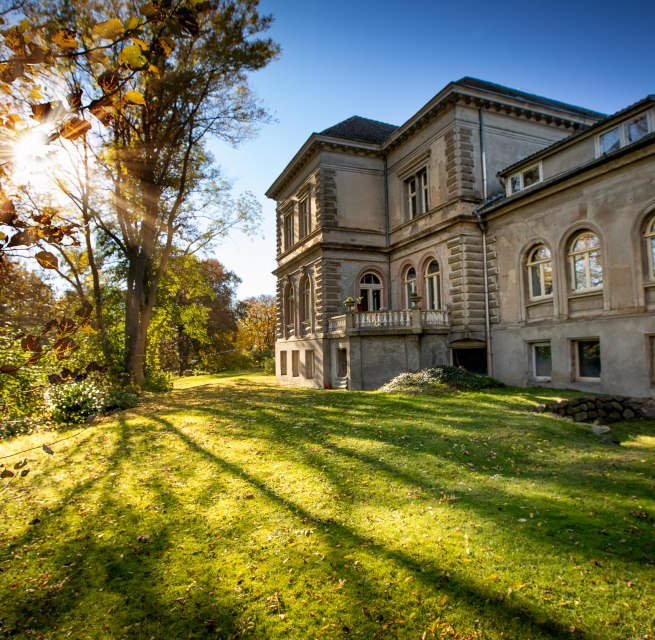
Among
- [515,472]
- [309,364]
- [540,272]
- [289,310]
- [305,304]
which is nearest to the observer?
[515,472]

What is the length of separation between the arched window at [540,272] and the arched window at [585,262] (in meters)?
0.90

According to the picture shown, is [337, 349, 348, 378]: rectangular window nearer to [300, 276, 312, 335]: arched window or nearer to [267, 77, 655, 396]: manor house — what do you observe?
[267, 77, 655, 396]: manor house

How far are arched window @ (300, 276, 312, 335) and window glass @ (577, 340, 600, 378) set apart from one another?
47.3 ft

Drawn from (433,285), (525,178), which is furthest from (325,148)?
(525,178)

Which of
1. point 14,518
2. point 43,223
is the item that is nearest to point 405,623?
point 43,223

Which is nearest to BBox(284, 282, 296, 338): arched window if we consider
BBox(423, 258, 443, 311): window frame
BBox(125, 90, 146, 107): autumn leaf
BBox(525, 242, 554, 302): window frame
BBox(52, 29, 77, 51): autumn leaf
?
BBox(423, 258, 443, 311): window frame

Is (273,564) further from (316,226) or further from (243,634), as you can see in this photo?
(316,226)

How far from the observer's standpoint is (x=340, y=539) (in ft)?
15.9

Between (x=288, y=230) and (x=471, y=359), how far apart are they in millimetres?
15946

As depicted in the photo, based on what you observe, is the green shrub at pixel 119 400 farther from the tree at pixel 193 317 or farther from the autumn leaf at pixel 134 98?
the autumn leaf at pixel 134 98

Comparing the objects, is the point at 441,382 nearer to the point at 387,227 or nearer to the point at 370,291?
the point at 370,291

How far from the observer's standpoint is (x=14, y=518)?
6.00m

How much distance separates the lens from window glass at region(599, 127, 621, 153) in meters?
14.3

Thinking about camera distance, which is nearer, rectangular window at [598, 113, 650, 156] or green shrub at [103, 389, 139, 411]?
rectangular window at [598, 113, 650, 156]
